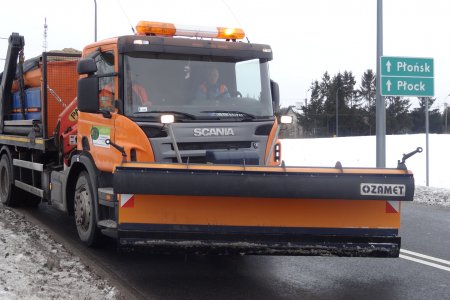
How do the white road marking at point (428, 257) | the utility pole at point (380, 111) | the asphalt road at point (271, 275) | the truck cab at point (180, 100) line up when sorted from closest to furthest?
the asphalt road at point (271, 275)
the truck cab at point (180, 100)
the white road marking at point (428, 257)
the utility pole at point (380, 111)

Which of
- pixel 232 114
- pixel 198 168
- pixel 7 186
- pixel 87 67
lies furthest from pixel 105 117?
pixel 7 186

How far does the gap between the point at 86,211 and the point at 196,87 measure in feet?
6.72

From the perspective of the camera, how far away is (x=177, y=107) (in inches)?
243

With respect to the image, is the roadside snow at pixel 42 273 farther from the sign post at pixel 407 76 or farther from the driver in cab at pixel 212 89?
the sign post at pixel 407 76

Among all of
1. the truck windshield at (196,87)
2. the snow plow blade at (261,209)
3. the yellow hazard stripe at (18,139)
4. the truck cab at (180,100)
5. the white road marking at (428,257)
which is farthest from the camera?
the yellow hazard stripe at (18,139)

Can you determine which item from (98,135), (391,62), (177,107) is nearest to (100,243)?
(98,135)

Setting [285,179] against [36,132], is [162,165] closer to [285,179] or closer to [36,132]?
[285,179]

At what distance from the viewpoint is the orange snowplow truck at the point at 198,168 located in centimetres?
519

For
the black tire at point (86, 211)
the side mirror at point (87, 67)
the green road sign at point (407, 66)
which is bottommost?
the black tire at point (86, 211)

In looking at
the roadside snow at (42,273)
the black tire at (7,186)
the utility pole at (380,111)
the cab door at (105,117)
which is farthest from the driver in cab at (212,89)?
the utility pole at (380,111)

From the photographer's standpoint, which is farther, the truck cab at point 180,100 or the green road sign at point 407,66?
the green road sign at point 407,66

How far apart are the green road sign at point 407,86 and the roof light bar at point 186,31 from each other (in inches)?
287

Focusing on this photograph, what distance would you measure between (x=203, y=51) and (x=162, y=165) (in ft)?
5.96

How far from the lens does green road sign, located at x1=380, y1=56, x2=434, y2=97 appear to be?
1330 centimetres
